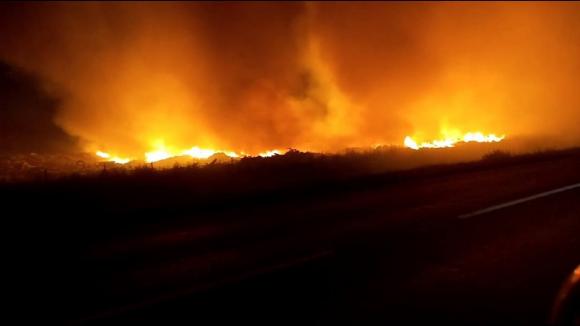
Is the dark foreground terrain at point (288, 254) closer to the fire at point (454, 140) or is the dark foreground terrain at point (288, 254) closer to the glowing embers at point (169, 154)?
the glowing embers at point (169, 154)

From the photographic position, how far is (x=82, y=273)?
22.3 feet

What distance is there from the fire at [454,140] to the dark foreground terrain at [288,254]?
51.4ft

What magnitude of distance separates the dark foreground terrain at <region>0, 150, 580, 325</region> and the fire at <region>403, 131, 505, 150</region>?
616 inches

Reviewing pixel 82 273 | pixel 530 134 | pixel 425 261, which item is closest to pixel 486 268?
pixel 425 261

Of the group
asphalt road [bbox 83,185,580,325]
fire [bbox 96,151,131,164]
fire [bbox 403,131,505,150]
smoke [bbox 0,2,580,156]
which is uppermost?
smoke [bbox 0,2,580,156]

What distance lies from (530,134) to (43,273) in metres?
38.2

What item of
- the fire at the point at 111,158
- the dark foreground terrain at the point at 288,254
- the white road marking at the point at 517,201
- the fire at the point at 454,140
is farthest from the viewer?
the fire at the point at 454,140

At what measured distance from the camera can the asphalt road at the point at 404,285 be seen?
513 cm

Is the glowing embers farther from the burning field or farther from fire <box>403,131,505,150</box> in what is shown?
fire <box>403,131,505,150</box>

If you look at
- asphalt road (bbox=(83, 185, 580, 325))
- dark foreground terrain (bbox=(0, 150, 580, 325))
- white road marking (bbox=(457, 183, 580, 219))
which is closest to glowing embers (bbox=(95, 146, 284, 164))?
dark foreground terrain (bbox=(0, 150, 580, 325))

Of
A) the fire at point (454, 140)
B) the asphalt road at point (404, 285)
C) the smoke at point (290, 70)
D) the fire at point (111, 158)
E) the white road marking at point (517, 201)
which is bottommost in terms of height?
the asphalt road at point (404, 285)

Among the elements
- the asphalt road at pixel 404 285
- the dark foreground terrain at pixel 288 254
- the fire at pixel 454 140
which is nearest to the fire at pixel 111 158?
the dark foreground terrain at pixel 288 254

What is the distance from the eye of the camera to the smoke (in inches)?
1015

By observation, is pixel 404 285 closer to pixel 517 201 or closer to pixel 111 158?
pixel 517 201
